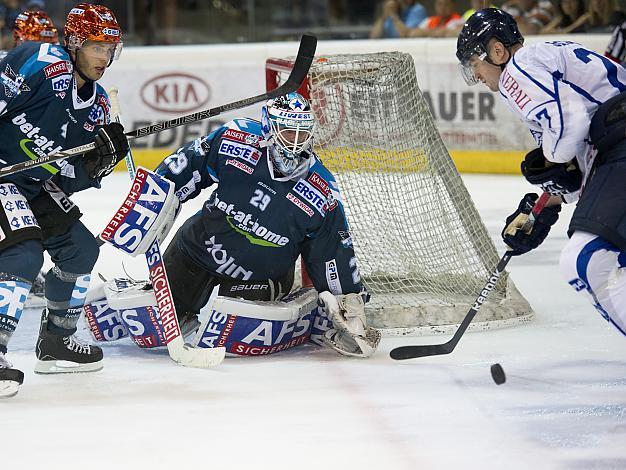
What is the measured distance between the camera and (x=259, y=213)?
3.63 m

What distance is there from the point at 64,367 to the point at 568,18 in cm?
516

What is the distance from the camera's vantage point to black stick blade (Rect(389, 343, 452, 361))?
3.57 meters

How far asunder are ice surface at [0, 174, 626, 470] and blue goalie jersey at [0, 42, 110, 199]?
2.09 feet

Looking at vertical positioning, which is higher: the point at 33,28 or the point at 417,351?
the point at 33,28

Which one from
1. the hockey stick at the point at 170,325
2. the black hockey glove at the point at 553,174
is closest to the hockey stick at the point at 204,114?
the hockey stick at the point at 170,325

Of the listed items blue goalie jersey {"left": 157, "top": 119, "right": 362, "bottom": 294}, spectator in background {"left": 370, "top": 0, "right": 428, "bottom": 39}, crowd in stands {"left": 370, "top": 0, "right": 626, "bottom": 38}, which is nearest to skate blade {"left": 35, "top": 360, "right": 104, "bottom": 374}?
blue goalie jersey {"left": 157, "top": 119, "right": 362, "bottom": 294}

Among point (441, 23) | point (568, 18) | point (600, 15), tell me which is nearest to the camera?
point (600, 15)

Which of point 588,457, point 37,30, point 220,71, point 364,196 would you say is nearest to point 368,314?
point 364,196

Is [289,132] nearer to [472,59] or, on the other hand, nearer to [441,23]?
[472,59]

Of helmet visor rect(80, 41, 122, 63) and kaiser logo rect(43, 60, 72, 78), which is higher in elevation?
helmet visor rect(80, 41, 122, 63)

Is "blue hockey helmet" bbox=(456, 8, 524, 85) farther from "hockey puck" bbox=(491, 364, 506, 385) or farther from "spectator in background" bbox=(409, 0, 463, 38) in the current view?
"spectator in background" bbox=(409, 0, 463, 38)

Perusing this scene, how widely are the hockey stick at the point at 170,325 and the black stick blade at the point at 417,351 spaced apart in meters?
0.56

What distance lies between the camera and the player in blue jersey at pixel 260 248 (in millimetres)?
3564

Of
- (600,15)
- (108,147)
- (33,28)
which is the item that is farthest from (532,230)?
(600,15)
